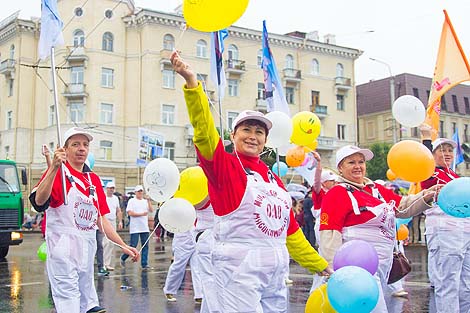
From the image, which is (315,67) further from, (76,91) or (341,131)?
(76,91)

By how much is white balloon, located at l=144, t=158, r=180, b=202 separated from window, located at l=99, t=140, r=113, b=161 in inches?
1376

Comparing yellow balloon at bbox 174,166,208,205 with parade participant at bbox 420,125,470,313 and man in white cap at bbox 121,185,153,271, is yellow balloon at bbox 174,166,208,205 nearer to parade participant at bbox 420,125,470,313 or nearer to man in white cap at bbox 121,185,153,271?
parade participant at bbox 420,125,470,313

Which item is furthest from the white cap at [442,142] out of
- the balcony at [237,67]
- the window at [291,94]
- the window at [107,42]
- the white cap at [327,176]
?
the window at [291,94]

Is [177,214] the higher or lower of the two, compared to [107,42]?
lower

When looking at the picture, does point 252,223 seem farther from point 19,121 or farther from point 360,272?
point 19,121

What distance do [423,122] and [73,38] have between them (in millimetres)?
37686

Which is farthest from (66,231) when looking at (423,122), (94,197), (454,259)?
(423,122)

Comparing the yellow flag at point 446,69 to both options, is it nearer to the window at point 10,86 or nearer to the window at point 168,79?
the window at point 168,79

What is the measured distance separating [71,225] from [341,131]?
4693 centimetres

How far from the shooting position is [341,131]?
50.8 m

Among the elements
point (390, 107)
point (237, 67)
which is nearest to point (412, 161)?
point (237, 67)

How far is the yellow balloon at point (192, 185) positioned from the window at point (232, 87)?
123 ft

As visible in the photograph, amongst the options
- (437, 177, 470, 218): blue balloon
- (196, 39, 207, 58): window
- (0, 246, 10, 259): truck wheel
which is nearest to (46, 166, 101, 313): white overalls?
(437, 177, 470, 218): blue balloon

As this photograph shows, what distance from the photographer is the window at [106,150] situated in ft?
135
